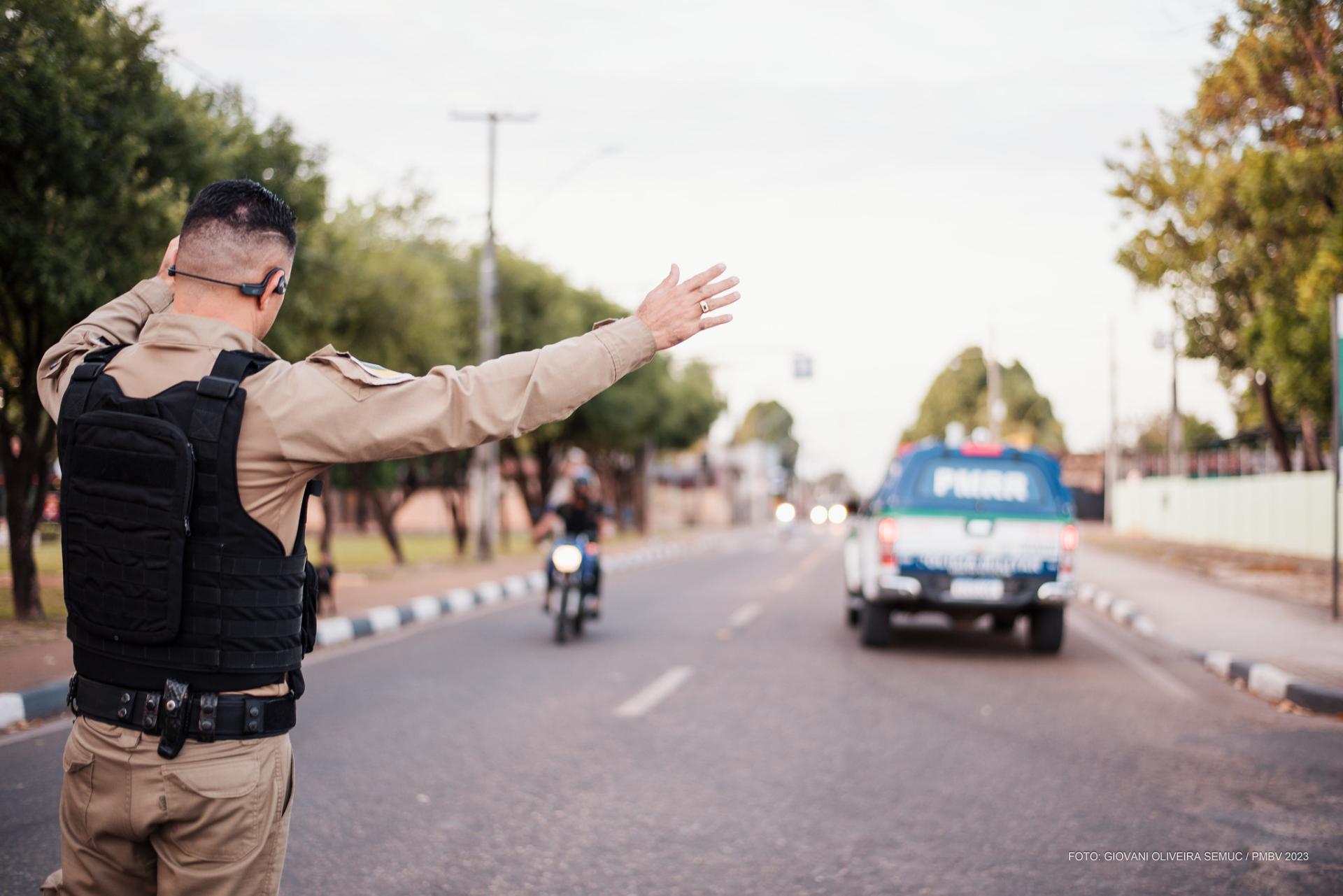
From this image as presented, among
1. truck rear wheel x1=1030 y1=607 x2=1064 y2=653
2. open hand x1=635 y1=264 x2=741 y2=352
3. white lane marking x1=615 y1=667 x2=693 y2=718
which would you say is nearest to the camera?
open hand x1=635 y1=264 x2=741 y2=352

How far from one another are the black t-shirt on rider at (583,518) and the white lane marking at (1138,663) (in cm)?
523

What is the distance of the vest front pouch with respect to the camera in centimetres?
239

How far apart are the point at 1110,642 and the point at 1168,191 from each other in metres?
12.5

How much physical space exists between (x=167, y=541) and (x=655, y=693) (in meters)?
7.20

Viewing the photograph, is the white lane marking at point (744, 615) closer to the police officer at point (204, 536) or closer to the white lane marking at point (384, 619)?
the white lane marking at point (384, 619)

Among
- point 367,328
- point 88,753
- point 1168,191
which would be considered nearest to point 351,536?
A: point 367,328

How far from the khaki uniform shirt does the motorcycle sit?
9.87 metres

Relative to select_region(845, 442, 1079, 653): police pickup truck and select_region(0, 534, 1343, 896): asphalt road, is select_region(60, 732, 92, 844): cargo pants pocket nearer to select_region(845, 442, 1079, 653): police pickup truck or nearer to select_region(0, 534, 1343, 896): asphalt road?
select_region(0, 534, 1343, 896): asphalt road

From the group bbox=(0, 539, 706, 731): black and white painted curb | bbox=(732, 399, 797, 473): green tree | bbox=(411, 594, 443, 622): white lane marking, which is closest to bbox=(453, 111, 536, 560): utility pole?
bbox=(0, 539, 706, 731): black and white painted curb

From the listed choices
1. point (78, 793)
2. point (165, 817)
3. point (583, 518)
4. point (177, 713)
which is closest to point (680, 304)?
point (177, 713)

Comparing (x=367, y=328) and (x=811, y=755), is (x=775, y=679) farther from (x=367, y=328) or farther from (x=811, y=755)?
(x=367, y=328)

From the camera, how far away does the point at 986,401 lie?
9238 centimetres

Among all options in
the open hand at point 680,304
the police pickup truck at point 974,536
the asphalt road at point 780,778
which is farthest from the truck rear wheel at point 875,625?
the open hand at point 680,304

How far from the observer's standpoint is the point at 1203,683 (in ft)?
33.8
